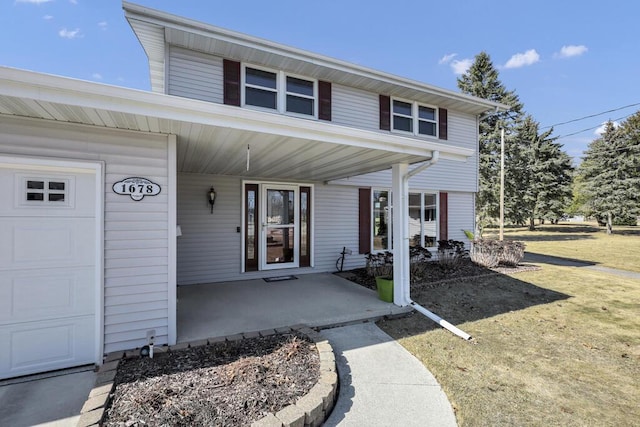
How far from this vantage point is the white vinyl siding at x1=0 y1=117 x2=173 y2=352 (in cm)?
302

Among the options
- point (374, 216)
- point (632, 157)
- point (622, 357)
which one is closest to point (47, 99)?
point (622, 357)

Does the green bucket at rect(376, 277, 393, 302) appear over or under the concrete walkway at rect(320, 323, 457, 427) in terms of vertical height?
over

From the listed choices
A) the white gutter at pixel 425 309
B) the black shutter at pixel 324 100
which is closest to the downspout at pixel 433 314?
the white gutter at pixel 425 309

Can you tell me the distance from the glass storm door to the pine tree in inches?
629

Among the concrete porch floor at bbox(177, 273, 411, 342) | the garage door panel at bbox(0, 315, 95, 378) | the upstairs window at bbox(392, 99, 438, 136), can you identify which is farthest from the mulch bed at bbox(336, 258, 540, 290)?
the garage door panel at bbox(0, 315, 95, 378)

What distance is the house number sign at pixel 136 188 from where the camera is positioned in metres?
3.15

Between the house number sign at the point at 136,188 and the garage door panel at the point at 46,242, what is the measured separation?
42cm

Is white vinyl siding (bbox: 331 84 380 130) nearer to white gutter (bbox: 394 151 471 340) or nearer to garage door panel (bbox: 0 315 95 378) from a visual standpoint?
white gutter (bbox: 394 151 471 340)

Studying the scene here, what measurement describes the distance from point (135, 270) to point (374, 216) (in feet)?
20.8

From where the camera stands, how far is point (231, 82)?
638cm

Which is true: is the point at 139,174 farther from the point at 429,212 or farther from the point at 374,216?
the point at 429,212

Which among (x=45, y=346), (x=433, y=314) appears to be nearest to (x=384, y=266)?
(x=433, y=314)

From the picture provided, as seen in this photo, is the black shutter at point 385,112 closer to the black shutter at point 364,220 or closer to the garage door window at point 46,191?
the black shutter at point 364,220

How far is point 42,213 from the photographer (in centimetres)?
291
